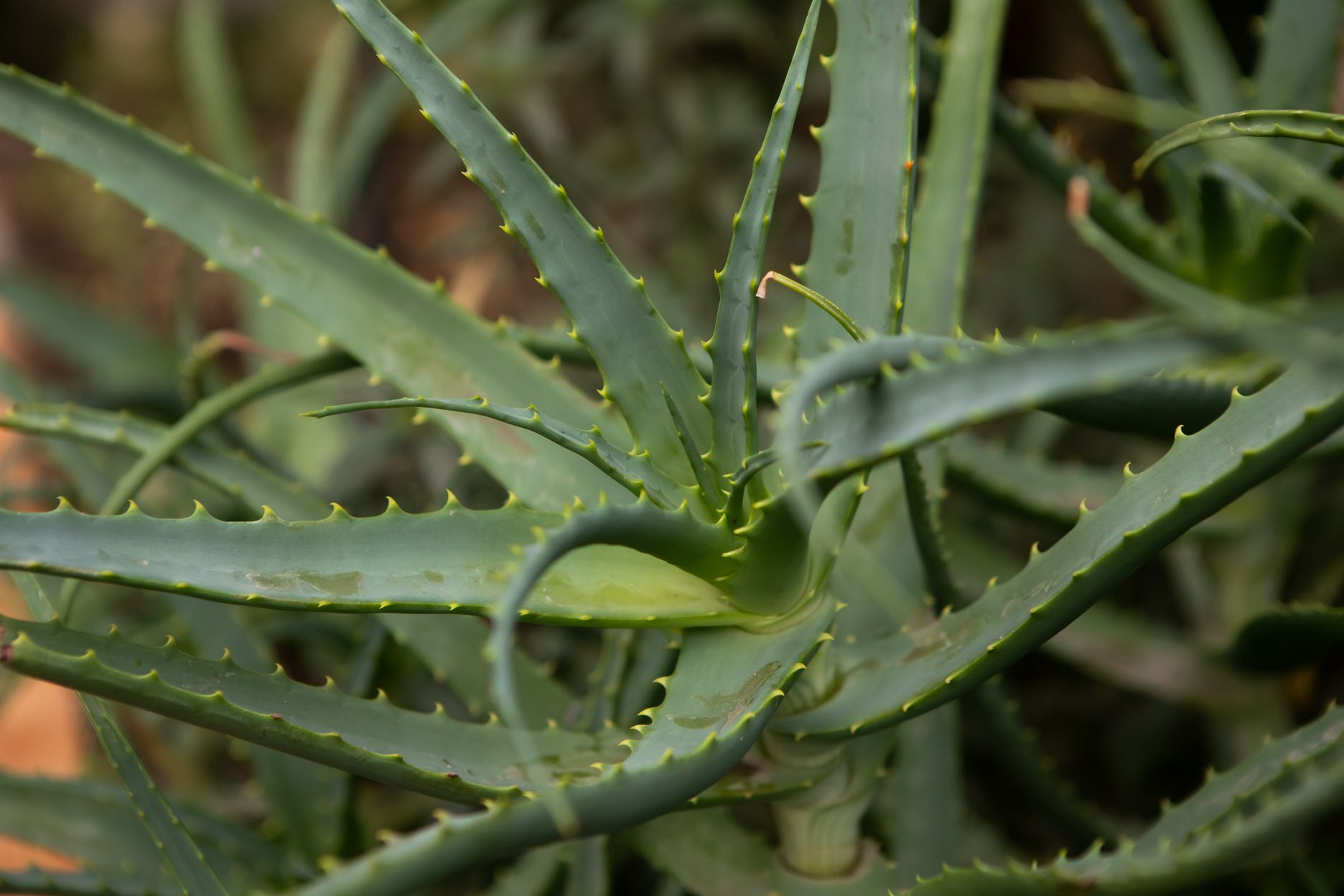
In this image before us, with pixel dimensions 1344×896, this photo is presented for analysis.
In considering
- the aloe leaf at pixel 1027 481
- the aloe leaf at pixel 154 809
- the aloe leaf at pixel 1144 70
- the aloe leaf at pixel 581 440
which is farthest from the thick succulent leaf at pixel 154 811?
the aloe leaf at pixel 1144 70

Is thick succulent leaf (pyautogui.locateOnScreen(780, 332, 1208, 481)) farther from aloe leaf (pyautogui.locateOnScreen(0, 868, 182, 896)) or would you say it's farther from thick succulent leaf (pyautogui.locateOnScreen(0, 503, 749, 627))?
aloe leaf (pyautogui.locateOnScreen(0, 868, 182, 896))

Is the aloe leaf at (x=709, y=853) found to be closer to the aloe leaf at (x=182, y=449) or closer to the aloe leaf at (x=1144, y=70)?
the aloe leaf at (x=182, y=449)

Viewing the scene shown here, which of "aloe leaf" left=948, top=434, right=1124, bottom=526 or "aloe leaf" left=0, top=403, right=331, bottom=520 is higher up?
"aloe leaf" left=0, top=403, right=331, bottom=520

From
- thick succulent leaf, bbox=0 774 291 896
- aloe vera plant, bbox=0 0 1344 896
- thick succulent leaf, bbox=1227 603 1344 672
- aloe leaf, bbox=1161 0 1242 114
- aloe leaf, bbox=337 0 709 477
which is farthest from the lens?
aloe leaf, bbox=1161 0 1242 114

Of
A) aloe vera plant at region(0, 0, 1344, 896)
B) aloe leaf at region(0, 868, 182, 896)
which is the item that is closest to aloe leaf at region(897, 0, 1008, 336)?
aloe vera plant at region(0, 0, 1344, 896)

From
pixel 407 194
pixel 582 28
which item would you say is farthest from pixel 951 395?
pixel 407 194

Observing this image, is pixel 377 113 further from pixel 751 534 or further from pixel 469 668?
pixel 751 534

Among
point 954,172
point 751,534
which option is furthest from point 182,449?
point 954,172
